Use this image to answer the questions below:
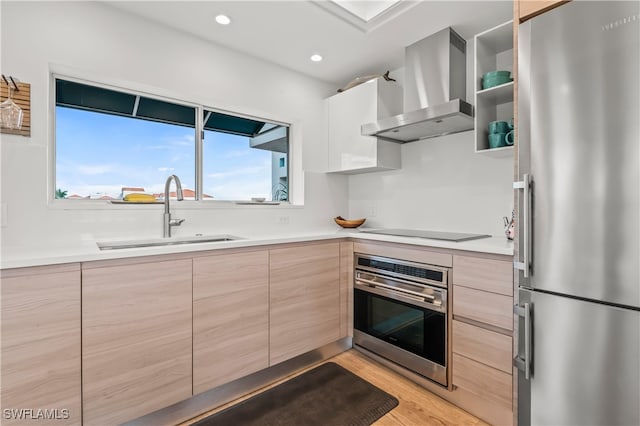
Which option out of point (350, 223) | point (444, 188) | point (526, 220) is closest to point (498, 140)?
point (444, 188)

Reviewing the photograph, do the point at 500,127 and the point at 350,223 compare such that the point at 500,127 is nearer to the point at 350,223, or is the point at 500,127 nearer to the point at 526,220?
the point at 526,220

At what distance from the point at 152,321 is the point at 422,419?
5.10 feet

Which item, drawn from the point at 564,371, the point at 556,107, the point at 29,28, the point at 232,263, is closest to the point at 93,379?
the point at 232,263

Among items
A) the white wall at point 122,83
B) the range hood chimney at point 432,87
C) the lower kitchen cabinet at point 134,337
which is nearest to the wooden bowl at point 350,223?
the white wall at point 122,83

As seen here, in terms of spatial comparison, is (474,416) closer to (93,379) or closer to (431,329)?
(431,329)

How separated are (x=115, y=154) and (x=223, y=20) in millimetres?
1180

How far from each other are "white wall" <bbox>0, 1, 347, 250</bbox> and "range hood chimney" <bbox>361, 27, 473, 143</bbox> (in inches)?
36.5

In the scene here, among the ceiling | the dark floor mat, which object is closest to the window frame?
the ceiling

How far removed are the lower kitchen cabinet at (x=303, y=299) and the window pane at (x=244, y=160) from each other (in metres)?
0.89

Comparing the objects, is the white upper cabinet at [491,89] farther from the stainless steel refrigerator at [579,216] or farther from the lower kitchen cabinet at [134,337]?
the lower kitchen cabinet at [134,337]

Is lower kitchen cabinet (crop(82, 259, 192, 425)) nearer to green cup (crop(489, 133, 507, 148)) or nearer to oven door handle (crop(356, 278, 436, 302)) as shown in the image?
oven door handle (crop(356, 278, 436, 302))

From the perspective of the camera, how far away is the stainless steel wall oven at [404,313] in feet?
5.97

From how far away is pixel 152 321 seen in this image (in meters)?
1.52

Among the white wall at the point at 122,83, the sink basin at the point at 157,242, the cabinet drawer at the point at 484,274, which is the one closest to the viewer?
the cabinet drawer at the point at 484,274
